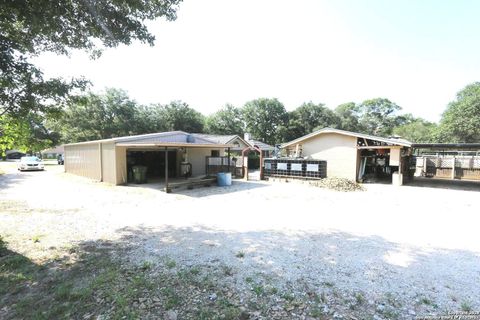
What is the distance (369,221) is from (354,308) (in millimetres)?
4359

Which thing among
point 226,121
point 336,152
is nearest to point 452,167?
point 336,152

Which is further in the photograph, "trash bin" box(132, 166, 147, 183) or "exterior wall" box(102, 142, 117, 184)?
"trash bin" box(132, 166, 147, 183)

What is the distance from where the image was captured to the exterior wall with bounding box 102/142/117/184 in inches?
521

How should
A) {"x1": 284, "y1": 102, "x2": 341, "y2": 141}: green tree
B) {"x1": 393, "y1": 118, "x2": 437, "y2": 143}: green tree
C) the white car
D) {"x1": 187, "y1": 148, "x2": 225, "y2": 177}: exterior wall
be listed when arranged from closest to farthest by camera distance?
{"x1": 187, "y1": 148, "x2": 225, "y2": 177}: exterior wall < the white car < {"x1": 393, "y1": 118, "x2": 437, "y2": 143}: green tree < {"x1": 284, "y1": 102, "x2": 341, "y2": 141}: green tree

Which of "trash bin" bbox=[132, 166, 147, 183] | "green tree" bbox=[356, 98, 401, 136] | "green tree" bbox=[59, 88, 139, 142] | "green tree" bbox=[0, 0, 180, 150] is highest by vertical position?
"green tree" bbox=[356, 98, 401, 136]

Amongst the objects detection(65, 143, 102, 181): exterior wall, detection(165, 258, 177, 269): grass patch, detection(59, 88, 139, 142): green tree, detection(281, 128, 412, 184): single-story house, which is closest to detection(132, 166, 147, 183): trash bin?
detection(65, 143, 102, 181): exterior wall

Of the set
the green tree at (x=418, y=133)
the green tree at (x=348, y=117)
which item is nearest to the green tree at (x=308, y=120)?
the green tree at (x=348, y=117)

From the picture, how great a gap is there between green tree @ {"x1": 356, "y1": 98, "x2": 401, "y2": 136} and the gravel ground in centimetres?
4249

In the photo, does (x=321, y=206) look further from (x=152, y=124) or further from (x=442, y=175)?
(x=152, y=124)

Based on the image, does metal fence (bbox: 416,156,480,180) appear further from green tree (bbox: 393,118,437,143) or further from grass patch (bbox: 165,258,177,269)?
grass patch (bbox: 165,258,177,269)

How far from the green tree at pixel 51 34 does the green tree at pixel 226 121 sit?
3306 centimetres

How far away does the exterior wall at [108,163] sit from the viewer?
521 inches

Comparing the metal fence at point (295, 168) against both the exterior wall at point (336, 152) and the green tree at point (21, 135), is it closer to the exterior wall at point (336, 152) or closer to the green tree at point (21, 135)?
the exterior wall at point (336, 152)

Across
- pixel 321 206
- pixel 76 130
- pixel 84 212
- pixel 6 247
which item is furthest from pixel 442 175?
pixel 76 130
